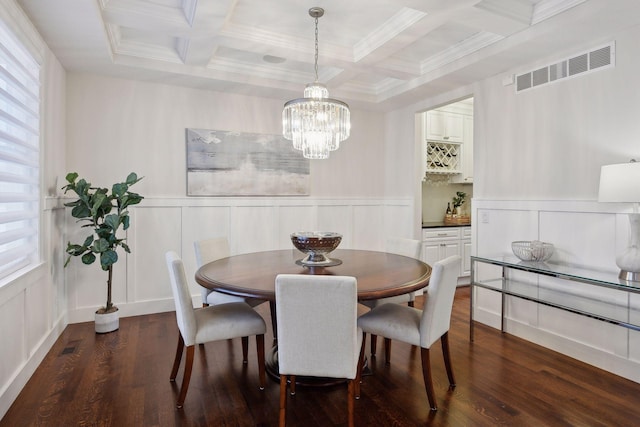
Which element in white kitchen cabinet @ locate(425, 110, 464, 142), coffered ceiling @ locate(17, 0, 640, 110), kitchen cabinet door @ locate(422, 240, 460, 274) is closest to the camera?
coffered ceiling @ locate(17, 0, 640, 110)

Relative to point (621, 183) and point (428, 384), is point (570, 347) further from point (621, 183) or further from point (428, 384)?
point (428, 384)

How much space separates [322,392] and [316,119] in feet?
6.18

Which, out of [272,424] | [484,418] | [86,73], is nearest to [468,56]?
[484,418]

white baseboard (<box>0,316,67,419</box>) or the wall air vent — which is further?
the wall air vent

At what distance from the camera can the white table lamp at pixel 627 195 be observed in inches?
88.0

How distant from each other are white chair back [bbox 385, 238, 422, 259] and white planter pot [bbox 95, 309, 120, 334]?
2.60m

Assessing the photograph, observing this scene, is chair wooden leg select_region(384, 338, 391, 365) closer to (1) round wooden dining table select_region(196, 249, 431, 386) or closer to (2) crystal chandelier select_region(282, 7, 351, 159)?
(1) round wooden dining table select_region(196, 249, 431, 386)

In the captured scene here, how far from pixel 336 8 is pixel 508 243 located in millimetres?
2548

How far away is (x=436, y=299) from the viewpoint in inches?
84.3

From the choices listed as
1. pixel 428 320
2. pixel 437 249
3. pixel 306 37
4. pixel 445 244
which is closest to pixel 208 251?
pixel 428 320

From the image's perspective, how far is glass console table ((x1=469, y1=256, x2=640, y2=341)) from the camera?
244cm

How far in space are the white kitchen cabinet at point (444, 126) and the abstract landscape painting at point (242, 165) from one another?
1761mm

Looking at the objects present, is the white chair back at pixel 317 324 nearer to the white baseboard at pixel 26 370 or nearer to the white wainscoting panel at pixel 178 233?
the white baseboard at pixel 26 370

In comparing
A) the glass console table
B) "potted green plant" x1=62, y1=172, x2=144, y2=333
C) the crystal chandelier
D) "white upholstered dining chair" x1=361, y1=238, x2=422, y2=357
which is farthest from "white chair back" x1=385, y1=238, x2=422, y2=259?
"potted green plant" x1=62, y1=172, x2=144, y2=333
